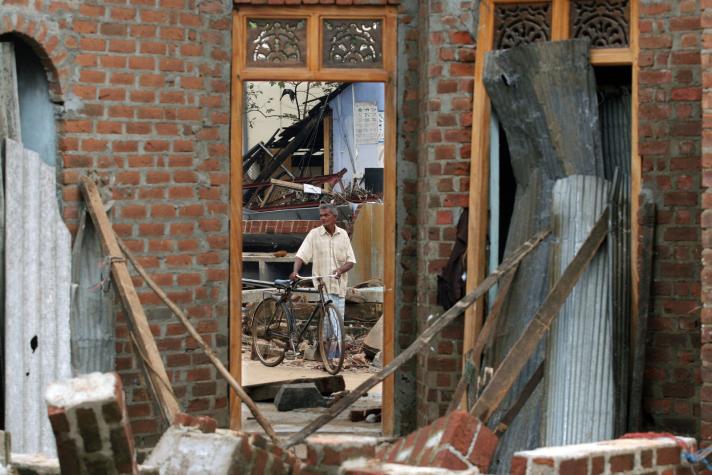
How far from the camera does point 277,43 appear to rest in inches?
338

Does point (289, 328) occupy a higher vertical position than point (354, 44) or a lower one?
lower

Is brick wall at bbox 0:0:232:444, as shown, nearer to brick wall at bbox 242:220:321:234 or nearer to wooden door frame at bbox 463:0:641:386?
wooden door frame at bbox 463:0:641:386

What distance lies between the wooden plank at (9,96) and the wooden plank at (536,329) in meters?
3.03

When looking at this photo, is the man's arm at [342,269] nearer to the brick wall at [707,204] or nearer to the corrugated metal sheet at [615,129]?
the corrugated metal sheet at [615,129]

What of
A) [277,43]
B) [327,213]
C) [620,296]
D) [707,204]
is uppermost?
[277,43]

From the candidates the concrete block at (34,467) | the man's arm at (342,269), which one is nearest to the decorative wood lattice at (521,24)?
the concrete block at (34,467)

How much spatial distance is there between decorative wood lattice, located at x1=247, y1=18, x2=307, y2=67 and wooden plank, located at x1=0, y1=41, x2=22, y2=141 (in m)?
1.63

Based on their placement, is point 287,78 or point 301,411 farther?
point 301,411

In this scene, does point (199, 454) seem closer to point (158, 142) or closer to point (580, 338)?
point (580, 338)

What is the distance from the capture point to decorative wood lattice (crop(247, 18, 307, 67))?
8586mm

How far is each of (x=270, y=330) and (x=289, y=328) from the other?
0.30 metres

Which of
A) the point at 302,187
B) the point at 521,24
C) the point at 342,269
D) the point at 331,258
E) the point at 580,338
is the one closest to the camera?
the point at 580,338

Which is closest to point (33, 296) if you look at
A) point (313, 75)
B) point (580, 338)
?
point (313, 75)

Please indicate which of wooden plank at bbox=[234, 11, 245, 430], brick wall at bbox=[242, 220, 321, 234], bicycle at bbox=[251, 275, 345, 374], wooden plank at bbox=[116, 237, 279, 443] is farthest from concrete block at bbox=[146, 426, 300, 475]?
brick wall at bbox=[242, 220, 321, 234]
